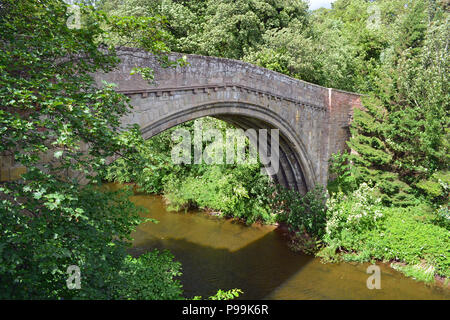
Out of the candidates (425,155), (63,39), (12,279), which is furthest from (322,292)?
(63,39)

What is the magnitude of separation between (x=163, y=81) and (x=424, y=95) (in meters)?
7.68

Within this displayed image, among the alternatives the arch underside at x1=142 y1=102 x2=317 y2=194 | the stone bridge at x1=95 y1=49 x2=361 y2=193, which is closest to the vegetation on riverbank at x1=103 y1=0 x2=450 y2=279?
the arch underside at x1=142 y1=102 x2=317 y2=194

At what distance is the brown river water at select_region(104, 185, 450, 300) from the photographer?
781cm

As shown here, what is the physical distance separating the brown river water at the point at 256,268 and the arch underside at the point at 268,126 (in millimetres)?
2083

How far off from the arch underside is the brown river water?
208cm

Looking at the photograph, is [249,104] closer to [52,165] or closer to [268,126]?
[268,126]

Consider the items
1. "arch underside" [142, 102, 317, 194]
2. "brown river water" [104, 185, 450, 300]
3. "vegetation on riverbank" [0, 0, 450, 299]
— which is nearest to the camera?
"vegetation on riverbank" [0, 0, 450, 299]

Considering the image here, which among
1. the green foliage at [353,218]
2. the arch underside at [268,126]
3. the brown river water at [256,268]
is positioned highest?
the arch underside at [268,126]

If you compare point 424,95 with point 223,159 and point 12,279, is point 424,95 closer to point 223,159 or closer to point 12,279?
point 223,159

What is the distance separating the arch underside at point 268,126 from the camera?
20.5 ft

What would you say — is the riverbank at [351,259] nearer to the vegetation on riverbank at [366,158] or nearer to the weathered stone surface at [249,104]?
the vegetation on riverbank at [366,158]

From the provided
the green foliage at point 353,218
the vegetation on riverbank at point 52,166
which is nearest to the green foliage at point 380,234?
the green foliage at point 353,218

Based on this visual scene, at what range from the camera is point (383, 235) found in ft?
29.0

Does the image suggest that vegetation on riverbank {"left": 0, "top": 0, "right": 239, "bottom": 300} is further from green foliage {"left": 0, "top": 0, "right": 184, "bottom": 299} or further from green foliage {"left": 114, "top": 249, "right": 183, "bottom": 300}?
green foliage {"left": 114, "top": 249, "right": 183, "bottom": 300}
